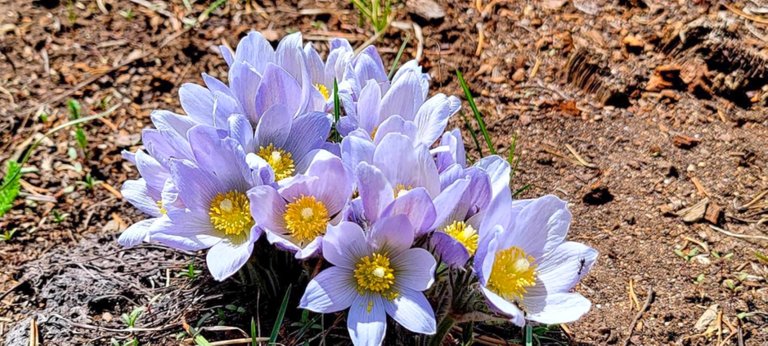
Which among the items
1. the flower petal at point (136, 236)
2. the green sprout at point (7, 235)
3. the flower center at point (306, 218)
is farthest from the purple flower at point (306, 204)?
the green sprout at point (7, 235)

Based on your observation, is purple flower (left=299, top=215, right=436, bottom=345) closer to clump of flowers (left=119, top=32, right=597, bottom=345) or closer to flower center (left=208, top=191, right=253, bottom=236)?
clump of flowers (left=119, top=32, right=597, bottom=345)

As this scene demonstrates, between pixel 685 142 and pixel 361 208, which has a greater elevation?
pixel 361 208

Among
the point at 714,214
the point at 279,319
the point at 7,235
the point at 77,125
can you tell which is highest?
the point at 279,319

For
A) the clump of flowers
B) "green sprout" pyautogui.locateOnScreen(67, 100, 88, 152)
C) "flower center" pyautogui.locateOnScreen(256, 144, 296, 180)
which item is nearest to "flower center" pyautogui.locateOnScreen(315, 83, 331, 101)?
the clump of flowers

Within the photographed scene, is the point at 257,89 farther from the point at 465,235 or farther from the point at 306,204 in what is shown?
the point at 465,235

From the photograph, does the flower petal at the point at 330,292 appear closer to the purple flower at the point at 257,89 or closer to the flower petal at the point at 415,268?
the flower petal at the point at 415,268

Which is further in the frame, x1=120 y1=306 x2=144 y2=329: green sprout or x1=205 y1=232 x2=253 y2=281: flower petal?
x1=120 y1=306 x2=144 y2=329: green sprout

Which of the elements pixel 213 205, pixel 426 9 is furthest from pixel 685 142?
pixel 213 205
